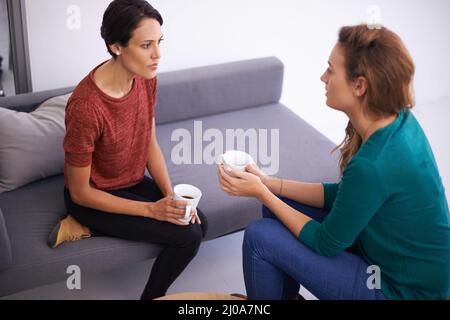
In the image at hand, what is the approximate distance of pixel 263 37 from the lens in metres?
3.01

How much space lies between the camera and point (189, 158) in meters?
2.48

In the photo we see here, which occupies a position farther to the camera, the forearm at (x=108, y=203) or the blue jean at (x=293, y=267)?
the forearm at (x=108, y=203)

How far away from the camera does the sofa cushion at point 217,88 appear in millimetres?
2590

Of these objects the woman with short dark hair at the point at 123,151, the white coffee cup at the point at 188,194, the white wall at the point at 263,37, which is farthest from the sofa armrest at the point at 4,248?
the white wall at the point at 263,37

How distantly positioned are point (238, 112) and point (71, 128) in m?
1.09

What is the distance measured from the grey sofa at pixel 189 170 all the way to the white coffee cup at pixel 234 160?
35 centimetres

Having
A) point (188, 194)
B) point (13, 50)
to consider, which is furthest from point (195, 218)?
point (13, 50)

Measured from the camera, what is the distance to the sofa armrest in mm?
1814

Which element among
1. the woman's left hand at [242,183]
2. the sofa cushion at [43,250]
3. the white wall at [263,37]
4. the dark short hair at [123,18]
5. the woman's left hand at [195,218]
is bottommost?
the sofa cushion at [43,250]

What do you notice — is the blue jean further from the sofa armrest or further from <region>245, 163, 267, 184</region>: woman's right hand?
the sofa armrest

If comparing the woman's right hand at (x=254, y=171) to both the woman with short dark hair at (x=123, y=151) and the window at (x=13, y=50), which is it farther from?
the window at (x=13, y=50)

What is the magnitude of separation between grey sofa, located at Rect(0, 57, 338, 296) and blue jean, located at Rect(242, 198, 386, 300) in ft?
1.18

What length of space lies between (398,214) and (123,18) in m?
0.97
